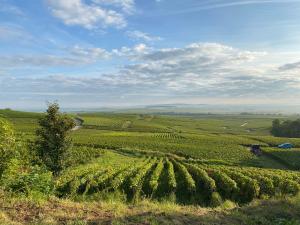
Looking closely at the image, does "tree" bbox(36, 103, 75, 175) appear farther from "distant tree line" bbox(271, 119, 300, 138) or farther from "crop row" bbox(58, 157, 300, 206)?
"distant tree line" bbox(271, 119, 300, 138)

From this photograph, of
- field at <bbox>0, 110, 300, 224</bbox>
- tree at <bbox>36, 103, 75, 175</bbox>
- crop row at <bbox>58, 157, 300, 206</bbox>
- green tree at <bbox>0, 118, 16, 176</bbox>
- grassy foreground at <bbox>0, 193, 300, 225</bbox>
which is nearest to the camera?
grassy foreground at <bbox>0, 193, 300, 225</bbox>

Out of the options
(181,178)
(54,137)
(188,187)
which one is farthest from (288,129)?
(54,137)

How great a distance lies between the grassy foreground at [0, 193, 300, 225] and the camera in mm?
Answer: 9539

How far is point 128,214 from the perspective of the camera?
10594mm

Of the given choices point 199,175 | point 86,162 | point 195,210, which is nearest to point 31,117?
point 86,162

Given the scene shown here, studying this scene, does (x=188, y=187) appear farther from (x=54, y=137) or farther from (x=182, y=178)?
(x=54, y=137)

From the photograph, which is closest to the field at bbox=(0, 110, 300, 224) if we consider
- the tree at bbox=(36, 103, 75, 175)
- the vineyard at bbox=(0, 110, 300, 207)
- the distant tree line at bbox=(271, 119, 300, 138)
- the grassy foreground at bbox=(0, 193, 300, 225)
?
the vineyard at bbox=(0, 110, 300, 207)

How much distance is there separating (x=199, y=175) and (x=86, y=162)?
21.1 meters

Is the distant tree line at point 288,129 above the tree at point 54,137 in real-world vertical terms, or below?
below

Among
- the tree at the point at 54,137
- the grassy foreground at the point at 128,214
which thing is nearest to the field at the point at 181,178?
the tree at the point at 54,137

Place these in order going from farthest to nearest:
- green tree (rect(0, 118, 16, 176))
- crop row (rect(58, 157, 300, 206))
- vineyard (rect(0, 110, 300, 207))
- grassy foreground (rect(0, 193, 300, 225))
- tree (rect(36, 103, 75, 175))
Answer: tree (rect(36, 103, 75, 175)) < crop row (rect(58, 157, 300, 206)) < vineyard (rect(0, 110, 300, 207)) < green tree (rect(0, 118, 16, 176)) < grassy foreground (rect(0, 193, 300, 225))

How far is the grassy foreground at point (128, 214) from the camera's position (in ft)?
31.3

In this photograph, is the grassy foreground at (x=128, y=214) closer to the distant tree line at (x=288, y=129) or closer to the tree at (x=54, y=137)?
the tree at (x=54, y=137)

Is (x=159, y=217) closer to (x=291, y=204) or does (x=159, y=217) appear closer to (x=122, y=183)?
(x=291, y=204)
